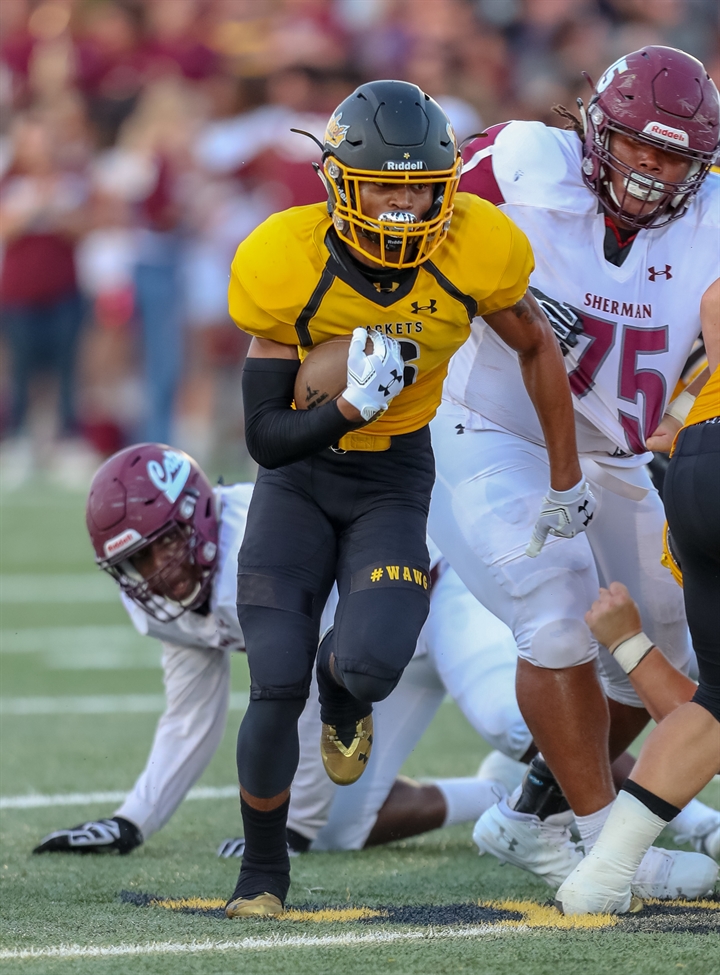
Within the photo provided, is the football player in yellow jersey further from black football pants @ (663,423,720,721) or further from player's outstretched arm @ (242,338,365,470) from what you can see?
black football pants @ (663,423,720,721)

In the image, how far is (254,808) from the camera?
347cm

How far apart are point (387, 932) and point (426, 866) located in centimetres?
103

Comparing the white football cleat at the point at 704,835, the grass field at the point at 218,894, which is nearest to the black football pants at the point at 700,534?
the grass field at the point at 218,894

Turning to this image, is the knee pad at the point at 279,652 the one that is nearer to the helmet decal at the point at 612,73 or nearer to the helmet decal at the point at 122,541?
the helmet decal at the point at 122,541

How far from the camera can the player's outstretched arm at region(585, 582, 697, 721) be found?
3.70 metres

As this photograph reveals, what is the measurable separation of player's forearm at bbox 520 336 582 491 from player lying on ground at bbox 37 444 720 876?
0.91m

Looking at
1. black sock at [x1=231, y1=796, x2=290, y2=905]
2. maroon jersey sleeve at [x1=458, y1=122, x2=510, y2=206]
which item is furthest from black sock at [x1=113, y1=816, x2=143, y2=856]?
maroon jersey sleeve at [x1=458, y1=122, x2=510, y2=206]

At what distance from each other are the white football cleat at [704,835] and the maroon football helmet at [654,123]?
1.67 metres

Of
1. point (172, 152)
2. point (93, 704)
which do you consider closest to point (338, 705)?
point (93, 704)

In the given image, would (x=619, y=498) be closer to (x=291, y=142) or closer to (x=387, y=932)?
(x=387, y=932)

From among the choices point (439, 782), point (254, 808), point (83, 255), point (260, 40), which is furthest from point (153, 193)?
point (254, 808)

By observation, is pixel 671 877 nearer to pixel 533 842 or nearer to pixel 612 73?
pixel 533 842

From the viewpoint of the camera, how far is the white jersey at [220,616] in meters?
4.25

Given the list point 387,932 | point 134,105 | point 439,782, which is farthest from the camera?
point 134,105
